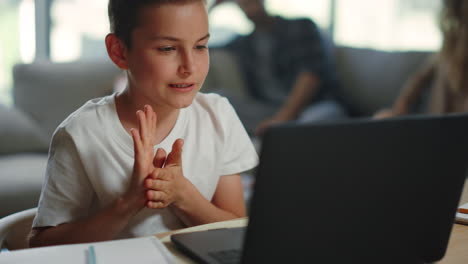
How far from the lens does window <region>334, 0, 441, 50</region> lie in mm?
3924

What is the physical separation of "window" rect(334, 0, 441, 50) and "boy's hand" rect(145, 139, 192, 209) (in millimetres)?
3022

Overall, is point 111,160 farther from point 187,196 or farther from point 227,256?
point 227,256

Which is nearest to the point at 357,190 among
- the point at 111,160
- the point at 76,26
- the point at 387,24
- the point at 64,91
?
the point at 111,160

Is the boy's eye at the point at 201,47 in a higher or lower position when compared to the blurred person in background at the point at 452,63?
higher

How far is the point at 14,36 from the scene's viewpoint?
3.70 metres

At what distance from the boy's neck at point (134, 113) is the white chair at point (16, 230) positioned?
261 millimetres

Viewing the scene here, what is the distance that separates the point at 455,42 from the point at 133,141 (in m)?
1.97

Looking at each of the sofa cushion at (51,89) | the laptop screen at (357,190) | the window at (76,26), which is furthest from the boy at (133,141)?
the window at (76,26)

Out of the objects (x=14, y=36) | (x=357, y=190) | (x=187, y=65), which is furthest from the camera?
(x=14, y=36)

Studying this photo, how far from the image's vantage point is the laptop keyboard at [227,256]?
821mm

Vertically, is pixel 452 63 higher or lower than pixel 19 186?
higher

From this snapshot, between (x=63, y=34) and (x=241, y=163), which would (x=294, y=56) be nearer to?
(x=63, y=34)

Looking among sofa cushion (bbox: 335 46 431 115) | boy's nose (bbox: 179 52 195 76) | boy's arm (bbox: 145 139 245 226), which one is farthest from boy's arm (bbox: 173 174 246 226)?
sofa cushion (bbox: 335 46 431 115)

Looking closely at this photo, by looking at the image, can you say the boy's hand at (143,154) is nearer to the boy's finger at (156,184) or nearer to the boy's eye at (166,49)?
the boy's finger at (156,184)
